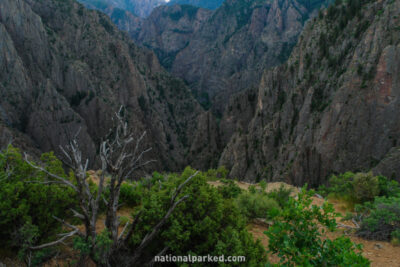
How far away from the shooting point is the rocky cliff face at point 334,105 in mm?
23203

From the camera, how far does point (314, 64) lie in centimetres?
3684

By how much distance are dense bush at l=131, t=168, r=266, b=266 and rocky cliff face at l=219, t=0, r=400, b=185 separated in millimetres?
19205

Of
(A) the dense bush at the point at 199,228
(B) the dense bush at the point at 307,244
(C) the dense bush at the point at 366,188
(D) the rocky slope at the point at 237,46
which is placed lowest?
(C) the dense bush at the point at 366,188

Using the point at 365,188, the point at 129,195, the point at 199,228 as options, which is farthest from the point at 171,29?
the point at 199,228

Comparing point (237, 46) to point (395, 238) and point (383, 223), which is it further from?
point (395, 238)

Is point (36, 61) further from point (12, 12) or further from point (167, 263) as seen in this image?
point (167, 263)

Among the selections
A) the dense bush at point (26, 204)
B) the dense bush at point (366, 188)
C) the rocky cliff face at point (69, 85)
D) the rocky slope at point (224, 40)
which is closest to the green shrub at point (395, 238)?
the dense bush at point (366, 188)

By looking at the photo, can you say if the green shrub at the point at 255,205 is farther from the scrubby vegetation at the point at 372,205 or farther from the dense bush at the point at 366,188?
the dense bush at the point at 366,188

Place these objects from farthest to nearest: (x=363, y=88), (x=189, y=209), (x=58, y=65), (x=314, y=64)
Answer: (x=58, y=65)
(x=314, y=64)
(x=363, y=88)
(x=189, y=209)

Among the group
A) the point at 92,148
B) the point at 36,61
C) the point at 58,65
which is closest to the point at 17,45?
the point at 36,61

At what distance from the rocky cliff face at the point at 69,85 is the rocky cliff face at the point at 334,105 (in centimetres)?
2995

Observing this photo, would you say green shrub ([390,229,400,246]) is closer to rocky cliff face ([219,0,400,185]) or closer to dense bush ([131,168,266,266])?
dense bush ([131,168,266,266])

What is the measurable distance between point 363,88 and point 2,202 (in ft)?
95.4

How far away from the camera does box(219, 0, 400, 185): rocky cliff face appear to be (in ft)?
76.1
